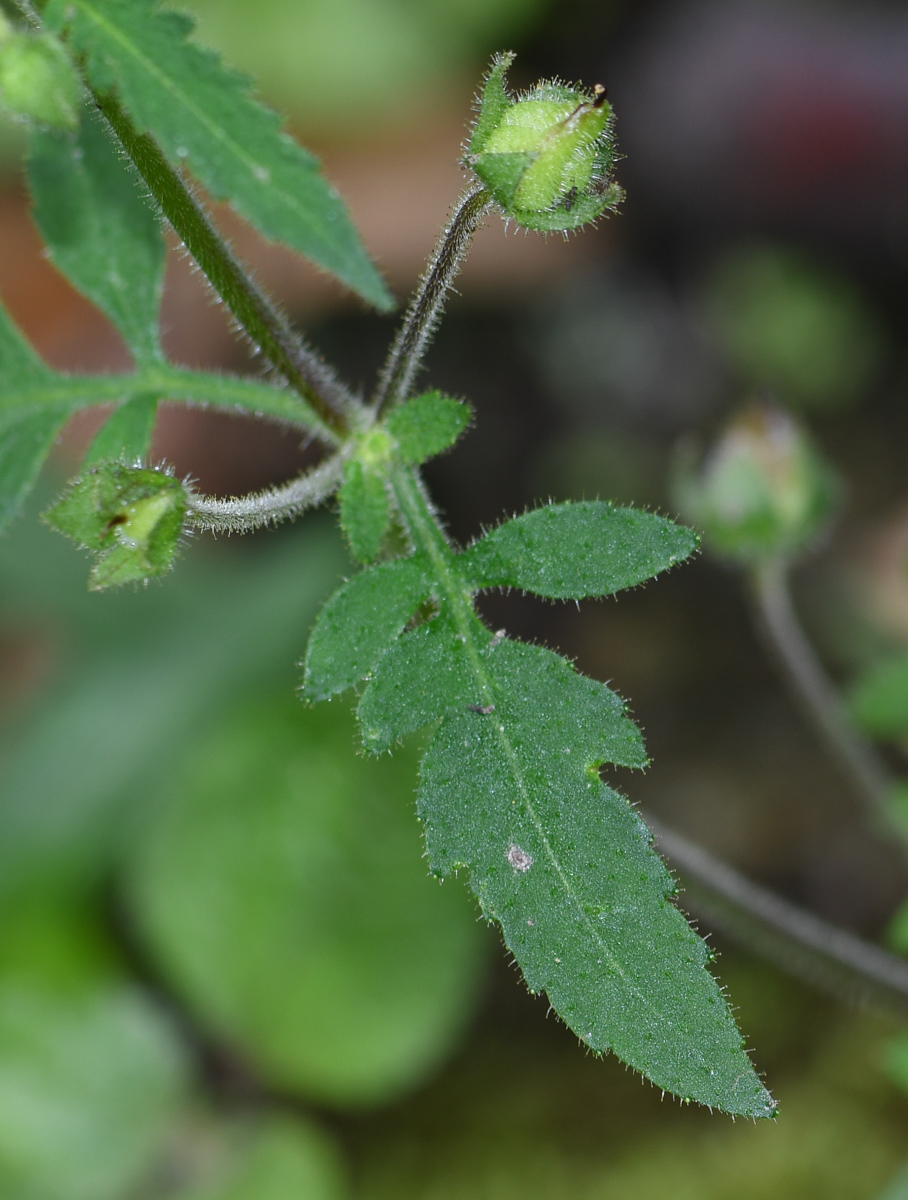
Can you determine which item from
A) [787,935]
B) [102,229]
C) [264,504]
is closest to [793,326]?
[787,935]

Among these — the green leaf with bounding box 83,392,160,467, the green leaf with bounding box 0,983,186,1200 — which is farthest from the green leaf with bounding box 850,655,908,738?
the green leaf with bounding box 0,983,186,1200

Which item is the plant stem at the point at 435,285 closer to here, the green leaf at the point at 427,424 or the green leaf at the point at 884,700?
the green leaf at the point at 427,424

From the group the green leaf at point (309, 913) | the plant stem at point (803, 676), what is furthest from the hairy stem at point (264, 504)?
the green leaf at point (309, 913)

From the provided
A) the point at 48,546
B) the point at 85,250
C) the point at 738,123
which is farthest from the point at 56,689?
the point at 738,123

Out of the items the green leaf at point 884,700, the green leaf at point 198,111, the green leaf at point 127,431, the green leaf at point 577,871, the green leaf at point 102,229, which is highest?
the green leaf at point 198,111

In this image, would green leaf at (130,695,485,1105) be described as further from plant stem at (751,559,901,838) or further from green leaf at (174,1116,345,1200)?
plant stem at (751,559,901,838)

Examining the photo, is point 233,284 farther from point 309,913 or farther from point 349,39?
point 349,39
